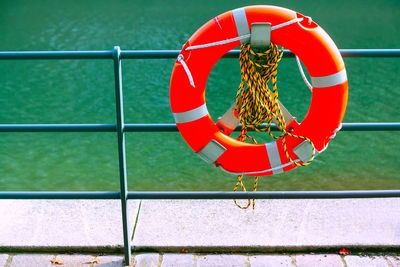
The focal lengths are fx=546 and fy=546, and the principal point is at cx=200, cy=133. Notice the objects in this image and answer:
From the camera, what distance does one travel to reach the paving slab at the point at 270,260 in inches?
95.9

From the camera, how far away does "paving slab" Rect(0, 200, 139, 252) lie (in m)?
2.54

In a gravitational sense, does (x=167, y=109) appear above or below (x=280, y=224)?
below

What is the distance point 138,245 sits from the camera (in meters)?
2.53

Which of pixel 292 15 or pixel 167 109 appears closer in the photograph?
pixel 292 15

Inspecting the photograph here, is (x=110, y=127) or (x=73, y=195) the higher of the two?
(x=110, y=127)

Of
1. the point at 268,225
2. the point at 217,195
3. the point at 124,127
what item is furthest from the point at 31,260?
the point at 268,225

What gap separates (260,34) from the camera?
6.60ft

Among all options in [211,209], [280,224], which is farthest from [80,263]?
[280,224]

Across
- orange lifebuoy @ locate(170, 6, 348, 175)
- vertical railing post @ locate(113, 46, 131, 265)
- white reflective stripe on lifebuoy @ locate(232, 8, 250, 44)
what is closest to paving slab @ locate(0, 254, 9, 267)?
vertical railing post @ locate(113, 46, 131, 265)

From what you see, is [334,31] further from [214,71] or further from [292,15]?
[292,15]

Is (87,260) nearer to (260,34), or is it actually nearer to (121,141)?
(121,141)

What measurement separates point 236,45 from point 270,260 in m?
1.01

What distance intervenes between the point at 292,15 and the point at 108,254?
1365 millimetres

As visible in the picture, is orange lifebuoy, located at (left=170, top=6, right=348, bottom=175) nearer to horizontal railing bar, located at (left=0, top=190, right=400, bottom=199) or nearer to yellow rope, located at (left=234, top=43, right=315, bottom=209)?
yellow rope, located at (left=234, top=43, right=315, bottom=209)
